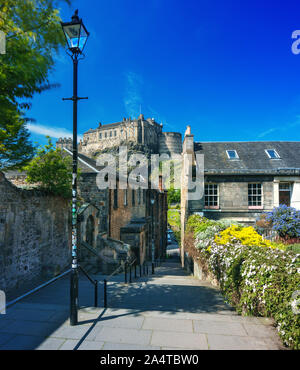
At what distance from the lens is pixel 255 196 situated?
17453 millimetres

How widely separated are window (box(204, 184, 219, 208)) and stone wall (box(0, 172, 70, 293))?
10.5 m

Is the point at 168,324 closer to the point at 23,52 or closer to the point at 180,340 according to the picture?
the point at 180,340

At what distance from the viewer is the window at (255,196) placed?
57.0 feet

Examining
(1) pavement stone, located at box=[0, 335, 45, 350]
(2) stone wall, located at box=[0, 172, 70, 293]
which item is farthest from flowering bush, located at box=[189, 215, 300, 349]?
(2) stone wall, located at box=[0, 172, 70, 293]

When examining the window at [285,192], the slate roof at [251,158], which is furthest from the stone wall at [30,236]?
the window at [285,192]

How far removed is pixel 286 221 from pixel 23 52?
1474 centimetres

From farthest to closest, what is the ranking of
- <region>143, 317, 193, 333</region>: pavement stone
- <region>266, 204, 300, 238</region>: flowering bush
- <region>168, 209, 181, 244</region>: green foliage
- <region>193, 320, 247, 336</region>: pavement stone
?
1. <region>168, 209, 181, 244</region>: green foliage
2. <region>266, 204, 300, 238</region>: flowering bush
3. <region>143, 317, 193, 333</region>: pavement stone
4. <region>193, 320, 247, 336</region>: pavement stone

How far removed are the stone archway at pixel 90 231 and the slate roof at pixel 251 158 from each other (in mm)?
9055

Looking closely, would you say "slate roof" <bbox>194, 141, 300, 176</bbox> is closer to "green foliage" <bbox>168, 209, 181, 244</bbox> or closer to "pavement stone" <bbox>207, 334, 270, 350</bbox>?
"pavement stone" <bbox>207, 334, 270, 350</bbox>

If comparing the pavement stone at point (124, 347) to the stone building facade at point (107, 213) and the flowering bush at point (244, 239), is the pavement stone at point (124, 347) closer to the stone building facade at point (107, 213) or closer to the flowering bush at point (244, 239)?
the flowering bush at point (244, 239)

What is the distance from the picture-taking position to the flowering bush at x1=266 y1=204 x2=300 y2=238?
13.2 meters
